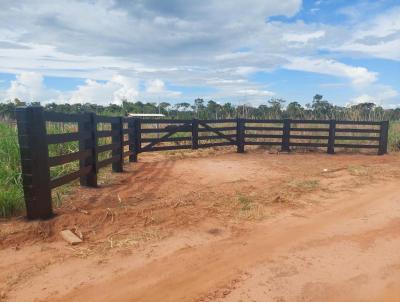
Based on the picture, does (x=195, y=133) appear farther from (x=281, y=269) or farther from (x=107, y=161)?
(x=281, y=269)

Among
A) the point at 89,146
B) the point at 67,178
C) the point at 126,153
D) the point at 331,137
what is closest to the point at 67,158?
the point at 67,178

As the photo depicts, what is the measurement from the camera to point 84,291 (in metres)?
3.24

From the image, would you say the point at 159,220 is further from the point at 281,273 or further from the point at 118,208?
the point at 281,273

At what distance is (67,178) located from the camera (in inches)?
233

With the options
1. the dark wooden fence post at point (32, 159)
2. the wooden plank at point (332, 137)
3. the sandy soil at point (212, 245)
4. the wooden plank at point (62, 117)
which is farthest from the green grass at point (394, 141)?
the dark wooden fence post at point (32, 159)

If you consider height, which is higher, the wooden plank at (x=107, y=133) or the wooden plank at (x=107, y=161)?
the wooden plank at (x=107, y=133)

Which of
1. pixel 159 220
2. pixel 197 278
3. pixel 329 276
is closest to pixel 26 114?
pixel 159 220

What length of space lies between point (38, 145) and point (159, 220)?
1898mm

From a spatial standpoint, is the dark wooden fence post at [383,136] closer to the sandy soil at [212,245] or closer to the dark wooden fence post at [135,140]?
the sandy soil at [212,245]

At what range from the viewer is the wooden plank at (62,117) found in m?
5.39

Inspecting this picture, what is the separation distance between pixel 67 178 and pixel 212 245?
2849 millimetres

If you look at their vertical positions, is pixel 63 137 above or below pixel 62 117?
below

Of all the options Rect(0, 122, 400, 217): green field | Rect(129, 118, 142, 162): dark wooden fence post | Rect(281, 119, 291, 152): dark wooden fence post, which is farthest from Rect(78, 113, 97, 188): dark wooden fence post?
Rect(281, 119, 291, 152): dark wooden fence post

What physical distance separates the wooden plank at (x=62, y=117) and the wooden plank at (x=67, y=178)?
0.88 metres
